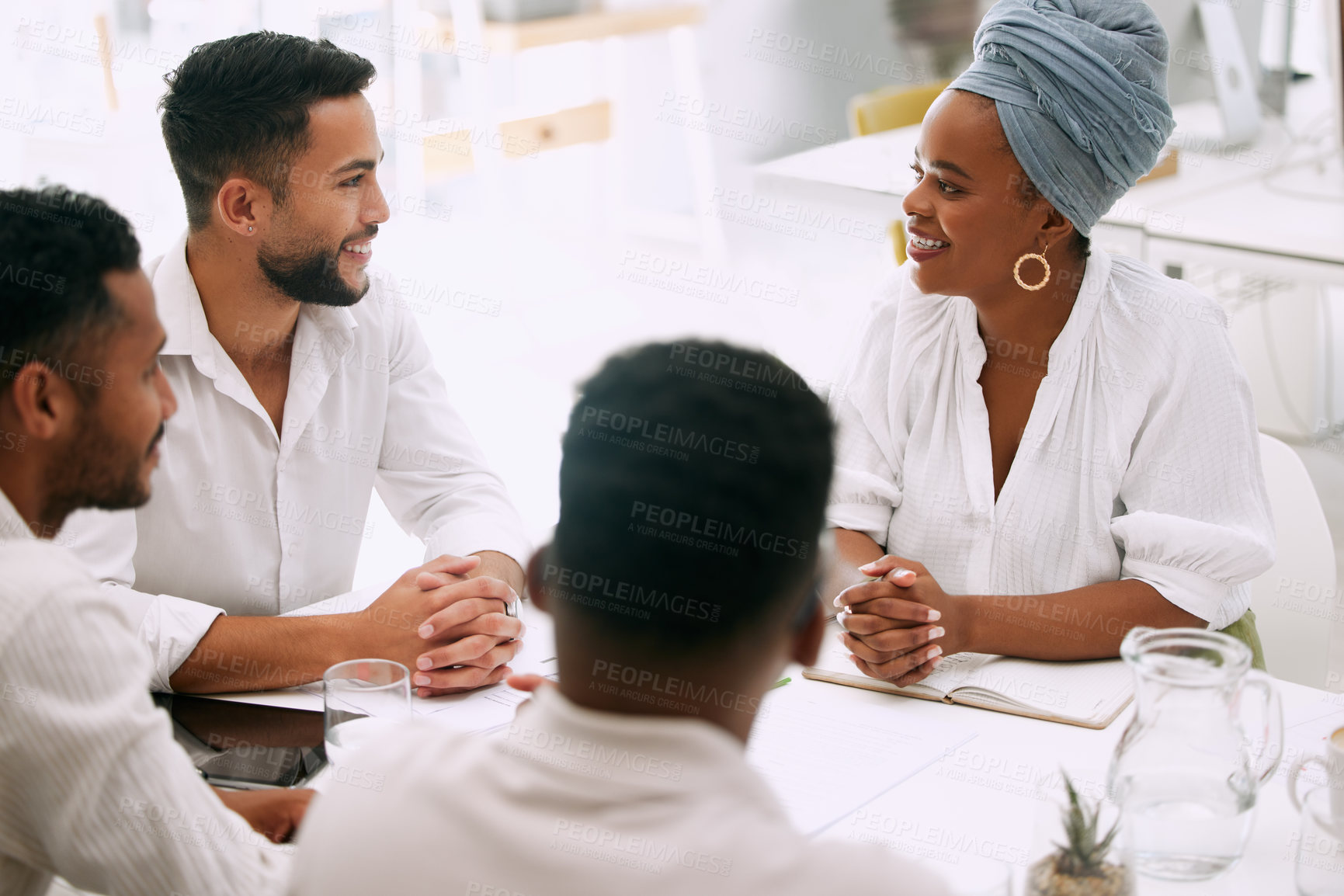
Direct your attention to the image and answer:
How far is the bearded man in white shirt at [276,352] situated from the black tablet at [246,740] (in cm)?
27

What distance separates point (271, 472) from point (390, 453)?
0.22 meters

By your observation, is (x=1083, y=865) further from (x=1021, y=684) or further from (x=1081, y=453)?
(x=1081, y=453)

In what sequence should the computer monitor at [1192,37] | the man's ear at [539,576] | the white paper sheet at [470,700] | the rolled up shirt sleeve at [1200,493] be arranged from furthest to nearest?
the computer monitor at [1192,37] < the rolled up shirt sleeve at [1200,493] < the white paper sheet at [470,700] < the man's ear at [539,576]

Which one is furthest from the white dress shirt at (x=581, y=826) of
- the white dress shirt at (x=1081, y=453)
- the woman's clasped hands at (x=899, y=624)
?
the white dress shirt at (x=1081, y=453)

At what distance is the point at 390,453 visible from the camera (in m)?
1.99

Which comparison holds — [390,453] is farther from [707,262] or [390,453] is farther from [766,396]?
[707,262]

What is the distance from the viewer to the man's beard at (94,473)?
3.40 ft

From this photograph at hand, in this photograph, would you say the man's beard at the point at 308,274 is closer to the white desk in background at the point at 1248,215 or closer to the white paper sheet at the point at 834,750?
the white paper sheet at the point at 834,750

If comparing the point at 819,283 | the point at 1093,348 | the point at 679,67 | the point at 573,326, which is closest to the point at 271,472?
the point at 1093,348

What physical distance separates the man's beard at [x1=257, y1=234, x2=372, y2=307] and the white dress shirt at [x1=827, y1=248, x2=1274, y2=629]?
30.6 inches

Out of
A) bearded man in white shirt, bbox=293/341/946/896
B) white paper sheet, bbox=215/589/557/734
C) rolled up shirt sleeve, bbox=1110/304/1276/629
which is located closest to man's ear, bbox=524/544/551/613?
bearded man in white shirt, bbox=293/341/946/896

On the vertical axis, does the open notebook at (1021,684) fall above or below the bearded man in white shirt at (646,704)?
below

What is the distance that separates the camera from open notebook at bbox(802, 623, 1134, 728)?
1393 millimetres

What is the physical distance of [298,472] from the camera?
1848 millimetres
